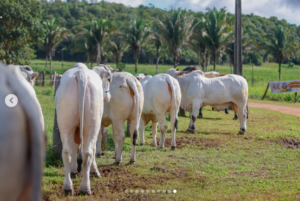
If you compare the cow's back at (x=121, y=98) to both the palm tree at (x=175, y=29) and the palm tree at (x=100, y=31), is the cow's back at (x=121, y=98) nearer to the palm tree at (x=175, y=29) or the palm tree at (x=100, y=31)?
the palm tree at (x=175, y=29)

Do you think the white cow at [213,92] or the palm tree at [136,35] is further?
the palm tree at [136,35]

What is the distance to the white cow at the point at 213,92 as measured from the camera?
40.1 feet

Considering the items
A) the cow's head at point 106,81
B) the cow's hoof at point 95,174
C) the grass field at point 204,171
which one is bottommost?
the grass field at point 204,171

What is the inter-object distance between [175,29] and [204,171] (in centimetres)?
2007

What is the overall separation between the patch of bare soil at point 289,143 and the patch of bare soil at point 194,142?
1603mm

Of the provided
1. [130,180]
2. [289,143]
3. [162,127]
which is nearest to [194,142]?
[162,127]

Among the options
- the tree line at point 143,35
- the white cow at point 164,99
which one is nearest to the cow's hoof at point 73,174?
the white cow at point 164,99

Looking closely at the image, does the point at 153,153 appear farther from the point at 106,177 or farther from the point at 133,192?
the point at 133,192

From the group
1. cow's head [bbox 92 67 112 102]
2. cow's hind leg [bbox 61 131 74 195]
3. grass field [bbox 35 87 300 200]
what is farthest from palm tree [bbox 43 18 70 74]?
cow's hind leg [bbox 61 131 74 195]

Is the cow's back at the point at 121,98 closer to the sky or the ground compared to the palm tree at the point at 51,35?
closer to the ground

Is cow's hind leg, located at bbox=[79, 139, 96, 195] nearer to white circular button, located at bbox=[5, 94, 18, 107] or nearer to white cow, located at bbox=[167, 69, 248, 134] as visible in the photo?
white circular button, located at bbox=[5, 94, 18, 107]

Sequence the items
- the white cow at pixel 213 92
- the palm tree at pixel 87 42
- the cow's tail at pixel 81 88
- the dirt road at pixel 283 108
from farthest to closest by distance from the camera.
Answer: the palm tree at pixel 87 42
the dirt road at pixel 283 108
the white cow at pixel 213 92
the cow's tail at pixel 81 88

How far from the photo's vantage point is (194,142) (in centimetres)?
1012

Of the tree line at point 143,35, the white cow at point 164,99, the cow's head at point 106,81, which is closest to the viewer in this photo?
the cow's head at point 106,81
